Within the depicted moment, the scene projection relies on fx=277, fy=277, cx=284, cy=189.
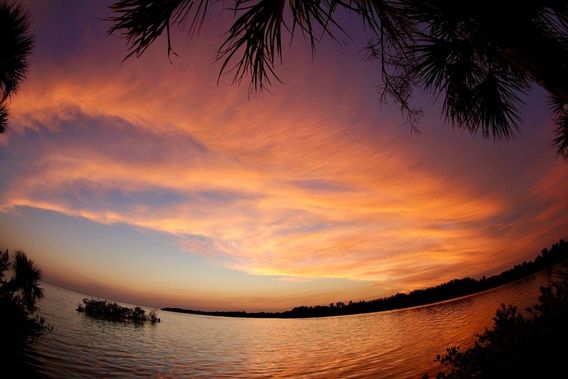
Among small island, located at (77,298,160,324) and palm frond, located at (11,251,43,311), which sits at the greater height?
palm frond, located at (11,251,43,311)

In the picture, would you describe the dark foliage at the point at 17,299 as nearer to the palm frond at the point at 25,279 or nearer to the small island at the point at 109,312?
the palm frond at the point at 25,279

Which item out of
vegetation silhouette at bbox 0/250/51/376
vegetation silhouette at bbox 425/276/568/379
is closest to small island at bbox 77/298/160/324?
vegetation silhouette at bbox 0/250/51/376

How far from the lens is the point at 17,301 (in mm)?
10242

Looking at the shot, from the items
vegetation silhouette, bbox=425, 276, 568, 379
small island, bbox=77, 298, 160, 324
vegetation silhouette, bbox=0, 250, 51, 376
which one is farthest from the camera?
small island, bbox=77, 298, 160, 324

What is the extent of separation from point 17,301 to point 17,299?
0.08 m

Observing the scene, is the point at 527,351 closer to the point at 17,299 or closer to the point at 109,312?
the point at 17,299

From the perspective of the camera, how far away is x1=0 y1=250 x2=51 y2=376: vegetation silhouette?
843 centimetres

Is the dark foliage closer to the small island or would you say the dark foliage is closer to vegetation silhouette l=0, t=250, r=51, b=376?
vegetation silhouette l=0, t=250, r=51, b=376

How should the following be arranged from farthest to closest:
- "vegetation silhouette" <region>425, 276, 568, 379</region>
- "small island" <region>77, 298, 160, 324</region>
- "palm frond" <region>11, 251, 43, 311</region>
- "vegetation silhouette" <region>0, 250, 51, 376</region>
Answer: "small island" <region>77, 298, 160, 324</region> < "palm frond" <region>11, 251, 43, 311</region> < "vegetation silhouette" <region>0, 250, 51, 376</region> < "vegetation silhouette" <region>425, 276, 568, 379</region>

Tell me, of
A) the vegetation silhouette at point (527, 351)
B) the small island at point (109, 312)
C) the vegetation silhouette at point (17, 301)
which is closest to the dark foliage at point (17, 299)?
the vegetation silhouette at point (17, 301)

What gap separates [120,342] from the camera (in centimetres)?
1277

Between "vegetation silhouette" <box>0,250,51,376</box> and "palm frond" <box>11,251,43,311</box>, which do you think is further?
"palm frond" <box>11,251,43,311</box>

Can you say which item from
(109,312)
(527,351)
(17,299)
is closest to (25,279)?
(17,299)

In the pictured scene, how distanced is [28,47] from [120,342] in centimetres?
1214
